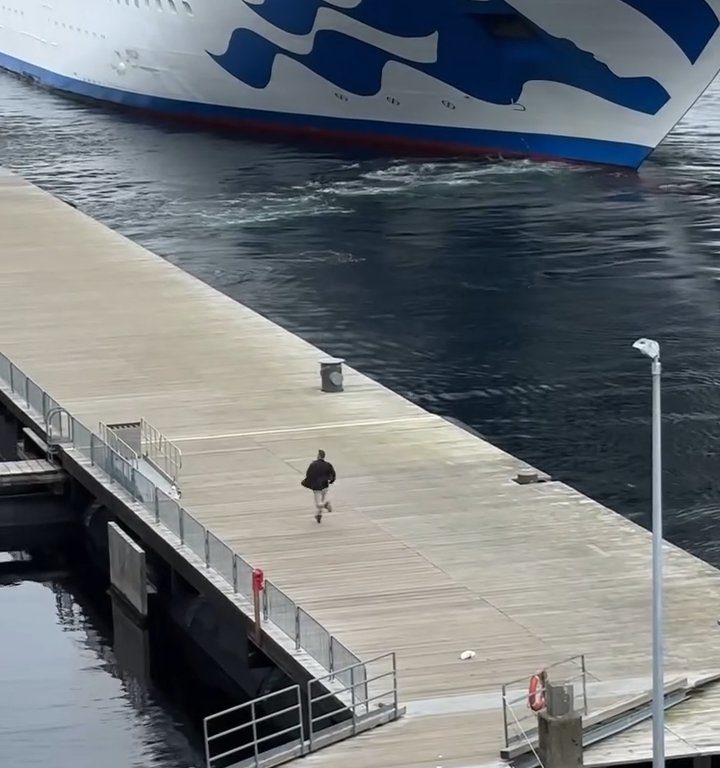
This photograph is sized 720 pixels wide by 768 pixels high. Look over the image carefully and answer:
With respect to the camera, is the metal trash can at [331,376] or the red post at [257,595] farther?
the metal trash can at [331,376]

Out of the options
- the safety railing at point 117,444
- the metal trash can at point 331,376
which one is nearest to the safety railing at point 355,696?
the safety railing at point 117,444

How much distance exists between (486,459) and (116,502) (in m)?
6.36

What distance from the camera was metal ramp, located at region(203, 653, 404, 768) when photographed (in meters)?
23.5

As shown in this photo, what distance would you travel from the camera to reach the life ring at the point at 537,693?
74.9ft

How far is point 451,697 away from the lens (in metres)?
24.6

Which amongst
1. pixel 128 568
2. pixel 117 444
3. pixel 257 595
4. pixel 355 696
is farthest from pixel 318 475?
pixel 355 696

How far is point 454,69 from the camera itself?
7700cm

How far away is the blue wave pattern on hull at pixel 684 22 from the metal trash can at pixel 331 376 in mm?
36916

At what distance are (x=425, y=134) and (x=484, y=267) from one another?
21.3 m

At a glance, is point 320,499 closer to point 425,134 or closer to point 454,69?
point 454,69

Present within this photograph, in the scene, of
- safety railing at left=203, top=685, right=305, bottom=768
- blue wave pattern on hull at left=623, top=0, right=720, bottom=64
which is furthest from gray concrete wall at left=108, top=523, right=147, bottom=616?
blue wave pattern on hull at left=623, top=0, right=720, bottom=64

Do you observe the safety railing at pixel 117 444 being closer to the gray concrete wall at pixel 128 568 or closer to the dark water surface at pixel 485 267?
the gray concrete wall at pixel 128 568

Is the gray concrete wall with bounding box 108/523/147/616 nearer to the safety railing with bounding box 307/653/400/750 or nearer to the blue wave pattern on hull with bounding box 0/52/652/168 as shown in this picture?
the safety railing with bounding box 307/653/400/750

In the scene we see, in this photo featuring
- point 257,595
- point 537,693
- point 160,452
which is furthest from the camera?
point 160,452
